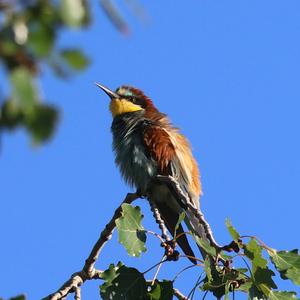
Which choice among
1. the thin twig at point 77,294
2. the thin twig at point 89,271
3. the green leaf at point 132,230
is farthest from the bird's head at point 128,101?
the thin twig at point 77,294

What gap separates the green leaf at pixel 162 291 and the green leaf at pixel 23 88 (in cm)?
240

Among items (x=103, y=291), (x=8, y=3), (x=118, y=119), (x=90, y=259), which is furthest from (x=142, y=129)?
(x=8, y=3)

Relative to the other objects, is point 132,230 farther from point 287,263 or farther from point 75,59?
point 75,59

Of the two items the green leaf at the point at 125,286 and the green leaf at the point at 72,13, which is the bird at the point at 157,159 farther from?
the green leaf at the point at 72,13

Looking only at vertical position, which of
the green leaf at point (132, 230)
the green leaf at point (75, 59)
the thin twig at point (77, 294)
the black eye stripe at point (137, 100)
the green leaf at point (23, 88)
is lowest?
the green leaf at point (23, 88)

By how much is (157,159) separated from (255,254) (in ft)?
7.77

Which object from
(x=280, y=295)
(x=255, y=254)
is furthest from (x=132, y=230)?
(x=280, y=295)

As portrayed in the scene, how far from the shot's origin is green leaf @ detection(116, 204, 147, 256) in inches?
124

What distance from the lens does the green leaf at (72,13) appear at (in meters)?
0.73

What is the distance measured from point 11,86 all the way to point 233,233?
227 cm

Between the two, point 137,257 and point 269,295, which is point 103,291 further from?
point 269,295

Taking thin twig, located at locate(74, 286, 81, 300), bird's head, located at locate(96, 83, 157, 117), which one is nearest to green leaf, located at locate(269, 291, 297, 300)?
thin twig, located at locate(74, 286, 81, 300)

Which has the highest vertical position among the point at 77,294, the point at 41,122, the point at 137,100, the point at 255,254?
the point at 137,100

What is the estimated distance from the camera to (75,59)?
735 mm
